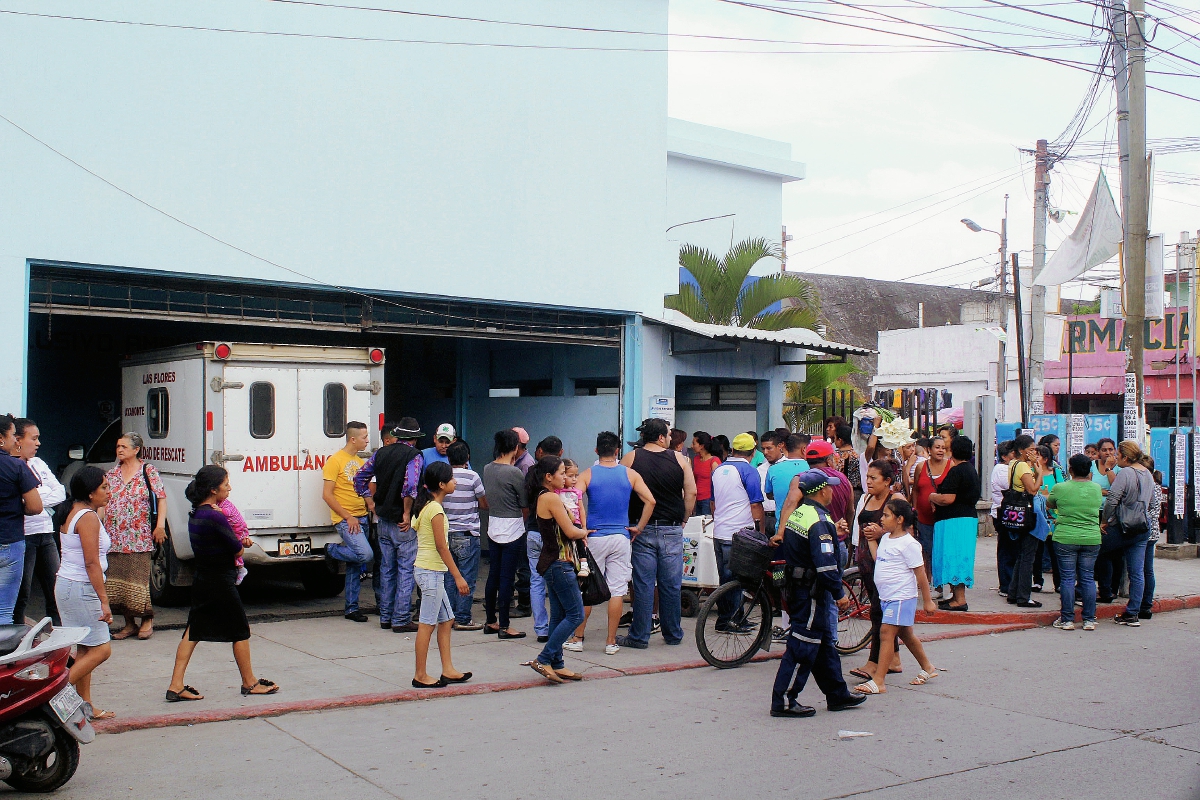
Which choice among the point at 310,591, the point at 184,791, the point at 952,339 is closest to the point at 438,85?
the point at 310,591

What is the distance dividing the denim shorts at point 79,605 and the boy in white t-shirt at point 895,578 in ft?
16.7

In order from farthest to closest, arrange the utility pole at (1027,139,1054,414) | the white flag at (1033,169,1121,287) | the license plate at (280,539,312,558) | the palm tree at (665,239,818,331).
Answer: the utility pole at (1027,139,1054,414), the palm tree at (665,239,818,331), the white flag at (1033,169,1121,287), the license plate at (280,539,312,558)

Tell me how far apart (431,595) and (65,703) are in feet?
8.43

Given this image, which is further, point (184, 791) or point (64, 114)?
point (64, 114)

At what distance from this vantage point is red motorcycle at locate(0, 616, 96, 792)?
5.25m

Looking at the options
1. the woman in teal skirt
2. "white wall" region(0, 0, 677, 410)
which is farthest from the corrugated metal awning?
the woman in teal skirt

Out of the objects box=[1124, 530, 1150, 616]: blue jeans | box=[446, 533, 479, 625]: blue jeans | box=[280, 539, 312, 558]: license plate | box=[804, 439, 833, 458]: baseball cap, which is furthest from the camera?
box=[1124, 530, 1150, 616]: blue jeans

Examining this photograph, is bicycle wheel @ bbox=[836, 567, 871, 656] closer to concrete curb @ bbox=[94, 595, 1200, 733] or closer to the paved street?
concrete curb @ bbox=[94, 595, 1200, 733]

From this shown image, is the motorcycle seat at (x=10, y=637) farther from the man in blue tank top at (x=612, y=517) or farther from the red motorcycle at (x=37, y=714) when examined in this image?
the man in blue tank top at (x=612, y=517)

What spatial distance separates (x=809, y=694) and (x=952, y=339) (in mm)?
27962

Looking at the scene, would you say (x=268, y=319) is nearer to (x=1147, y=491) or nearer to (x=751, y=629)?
(x=751, y=629)

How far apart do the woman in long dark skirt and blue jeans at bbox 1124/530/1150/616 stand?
861cm

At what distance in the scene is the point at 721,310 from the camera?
17.8 metres

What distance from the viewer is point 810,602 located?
7098 millimetres
